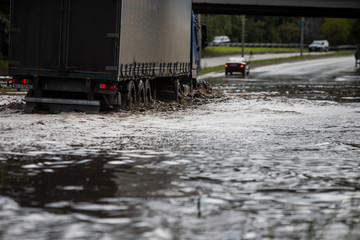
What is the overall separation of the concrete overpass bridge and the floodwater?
39.7 metres

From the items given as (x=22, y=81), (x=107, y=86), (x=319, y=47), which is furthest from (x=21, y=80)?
(x=319, y=47)

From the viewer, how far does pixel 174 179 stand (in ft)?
32.3

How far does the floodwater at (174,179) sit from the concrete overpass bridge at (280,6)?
3973cm

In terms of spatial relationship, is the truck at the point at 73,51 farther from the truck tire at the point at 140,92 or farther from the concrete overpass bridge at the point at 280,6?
the concrete overpass bridge at the point at 280,6

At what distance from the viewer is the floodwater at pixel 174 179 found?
7.07 m

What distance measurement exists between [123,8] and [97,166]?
910 centimetres

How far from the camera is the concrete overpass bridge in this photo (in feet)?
188

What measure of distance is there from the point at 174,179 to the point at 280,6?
50.8 metres

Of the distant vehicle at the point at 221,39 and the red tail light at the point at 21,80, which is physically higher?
the distant vehicle at the point at 221,39

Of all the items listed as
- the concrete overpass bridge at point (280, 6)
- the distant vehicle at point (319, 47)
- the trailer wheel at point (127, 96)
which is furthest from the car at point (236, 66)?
the distant vehicle at point (319, 47)

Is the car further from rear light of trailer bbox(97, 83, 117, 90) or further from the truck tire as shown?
rear light of trailer bbox(97, 83, 117, 90)

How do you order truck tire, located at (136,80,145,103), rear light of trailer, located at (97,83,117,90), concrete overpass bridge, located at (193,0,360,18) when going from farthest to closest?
concrete overpass bridge, located at (193,0,360,18)
truck tire, located at (136,80,145,103)
rear light of trailer, located at (97,83,117,90)

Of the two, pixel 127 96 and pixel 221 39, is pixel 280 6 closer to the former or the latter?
pixel 127 96

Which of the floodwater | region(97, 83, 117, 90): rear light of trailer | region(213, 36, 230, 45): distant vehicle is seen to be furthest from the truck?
region(213, 36, 230, 45): distant vehicle
